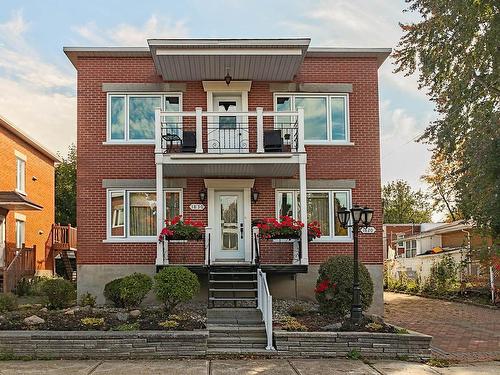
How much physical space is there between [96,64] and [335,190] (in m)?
7.44

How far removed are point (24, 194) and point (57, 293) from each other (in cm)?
1258

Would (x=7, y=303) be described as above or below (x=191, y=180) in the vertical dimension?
below

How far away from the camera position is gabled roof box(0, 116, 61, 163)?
79.5 ft

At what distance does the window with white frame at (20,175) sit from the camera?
2676 cm

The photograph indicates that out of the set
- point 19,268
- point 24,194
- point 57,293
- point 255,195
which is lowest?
point 57,293

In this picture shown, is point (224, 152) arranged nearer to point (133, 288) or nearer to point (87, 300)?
point (133, 288)

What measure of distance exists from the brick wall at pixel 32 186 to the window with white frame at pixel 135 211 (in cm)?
827

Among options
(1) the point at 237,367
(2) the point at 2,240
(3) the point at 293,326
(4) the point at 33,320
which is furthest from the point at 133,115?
(2) the point at 2,240

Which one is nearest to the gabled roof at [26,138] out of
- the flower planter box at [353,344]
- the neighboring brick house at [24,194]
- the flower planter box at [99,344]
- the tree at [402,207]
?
the neighboring brick house at [24,194]

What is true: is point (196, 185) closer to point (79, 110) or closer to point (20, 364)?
point (79, 110)

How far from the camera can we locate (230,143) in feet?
59.2

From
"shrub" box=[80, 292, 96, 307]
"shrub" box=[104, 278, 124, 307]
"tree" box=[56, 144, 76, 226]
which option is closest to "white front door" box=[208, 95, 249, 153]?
"shrub" box=[104, 278, 124, 307]

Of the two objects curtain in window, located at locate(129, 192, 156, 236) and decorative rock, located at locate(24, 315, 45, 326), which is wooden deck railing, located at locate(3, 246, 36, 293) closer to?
curtain in window, located at locate(129, 192, 156, 236)

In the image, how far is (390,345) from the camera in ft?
40.3
